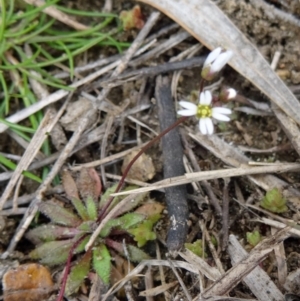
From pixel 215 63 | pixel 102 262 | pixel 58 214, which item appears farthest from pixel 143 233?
pixel 215 63

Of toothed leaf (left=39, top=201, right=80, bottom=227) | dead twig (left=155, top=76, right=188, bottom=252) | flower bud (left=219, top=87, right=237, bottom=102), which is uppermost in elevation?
flower bud (left=219, top=87, right=237, bottom=102)

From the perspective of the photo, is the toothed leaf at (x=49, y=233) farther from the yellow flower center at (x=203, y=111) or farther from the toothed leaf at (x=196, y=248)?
the yellow flower center at (x=203, y=111)

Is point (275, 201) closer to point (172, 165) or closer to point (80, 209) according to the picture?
point (172, 165)

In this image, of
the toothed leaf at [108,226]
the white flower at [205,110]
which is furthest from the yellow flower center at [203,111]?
the toothed leaf at [108,226]

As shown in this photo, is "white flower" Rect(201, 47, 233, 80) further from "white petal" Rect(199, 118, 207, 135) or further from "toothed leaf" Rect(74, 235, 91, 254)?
"toothed leaf" Rect(74, 235, 91, 254)

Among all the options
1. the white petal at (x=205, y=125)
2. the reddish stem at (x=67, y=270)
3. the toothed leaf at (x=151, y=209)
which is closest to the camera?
the reddish stem at (x=67, y=270)

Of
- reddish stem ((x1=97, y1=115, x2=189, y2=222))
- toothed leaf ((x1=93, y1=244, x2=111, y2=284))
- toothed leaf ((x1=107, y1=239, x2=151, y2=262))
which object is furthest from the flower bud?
toothed leaf ((x1=93, y1=244, x2=111, y2=284))

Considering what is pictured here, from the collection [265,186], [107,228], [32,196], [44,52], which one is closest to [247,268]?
[265,186]
